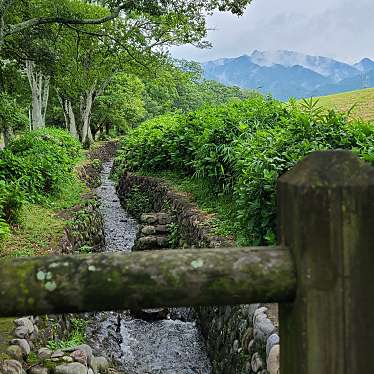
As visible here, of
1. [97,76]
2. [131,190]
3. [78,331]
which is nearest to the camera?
[78,331]

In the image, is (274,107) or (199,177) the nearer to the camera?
(274,107)

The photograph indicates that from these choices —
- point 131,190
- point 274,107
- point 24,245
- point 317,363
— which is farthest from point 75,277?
point 131,190

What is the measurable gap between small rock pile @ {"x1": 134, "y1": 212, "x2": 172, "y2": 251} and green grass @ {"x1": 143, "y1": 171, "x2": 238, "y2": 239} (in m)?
0.87

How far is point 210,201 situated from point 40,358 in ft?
19.0

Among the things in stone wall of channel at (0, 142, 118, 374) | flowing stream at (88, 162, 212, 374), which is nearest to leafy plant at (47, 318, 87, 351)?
stone wall of channel at (0, 142, 118, 374)

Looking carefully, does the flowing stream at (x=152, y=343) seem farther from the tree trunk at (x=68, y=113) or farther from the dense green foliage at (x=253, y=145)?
the tree trunk at (x=68, y=113)

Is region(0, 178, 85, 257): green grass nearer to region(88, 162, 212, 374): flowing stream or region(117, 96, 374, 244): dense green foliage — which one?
region(88, 162, 212, 374): flowing stream

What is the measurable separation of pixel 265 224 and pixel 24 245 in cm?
414

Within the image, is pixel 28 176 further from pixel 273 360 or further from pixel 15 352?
pixel 273 360

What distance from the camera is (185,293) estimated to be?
136 centimetres

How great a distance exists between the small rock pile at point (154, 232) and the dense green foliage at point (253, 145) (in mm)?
1431

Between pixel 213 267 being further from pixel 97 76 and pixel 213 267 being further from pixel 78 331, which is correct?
Answer: pixel 97 76

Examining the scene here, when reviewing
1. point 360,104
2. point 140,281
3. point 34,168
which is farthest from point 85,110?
point 140,281

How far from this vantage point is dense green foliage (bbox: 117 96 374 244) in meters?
6.10
